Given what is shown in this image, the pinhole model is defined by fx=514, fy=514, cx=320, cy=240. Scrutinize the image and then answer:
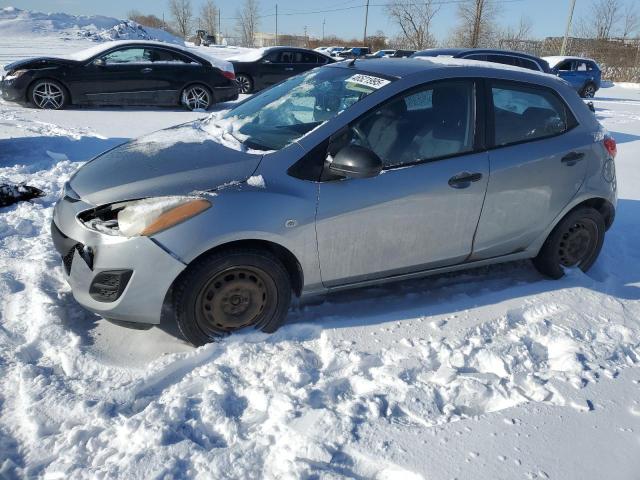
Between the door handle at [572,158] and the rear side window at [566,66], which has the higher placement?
the door handle at [572,158]

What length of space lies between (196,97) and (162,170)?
819cm

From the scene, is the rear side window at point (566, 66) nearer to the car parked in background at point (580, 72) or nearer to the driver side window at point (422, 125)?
the car parked in background at point (580, 72)

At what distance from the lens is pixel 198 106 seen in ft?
34.8

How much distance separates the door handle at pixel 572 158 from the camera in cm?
366

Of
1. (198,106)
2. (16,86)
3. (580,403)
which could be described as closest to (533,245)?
(580,403)

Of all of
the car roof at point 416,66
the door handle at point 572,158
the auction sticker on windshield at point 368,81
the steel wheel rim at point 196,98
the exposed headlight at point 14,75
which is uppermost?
the car roof at point 416,66

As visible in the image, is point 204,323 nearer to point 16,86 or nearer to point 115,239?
point 115,239

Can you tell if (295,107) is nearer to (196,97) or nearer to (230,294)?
(230,294)

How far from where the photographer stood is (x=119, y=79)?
32.2ft

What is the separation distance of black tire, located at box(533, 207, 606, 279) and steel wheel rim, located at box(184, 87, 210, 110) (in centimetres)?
829

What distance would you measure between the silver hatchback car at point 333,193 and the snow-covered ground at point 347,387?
0.87ft

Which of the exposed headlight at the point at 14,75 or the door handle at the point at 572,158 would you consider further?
the exposed headlight at the point at 14,75

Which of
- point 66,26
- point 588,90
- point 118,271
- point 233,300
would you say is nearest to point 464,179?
point 233,300

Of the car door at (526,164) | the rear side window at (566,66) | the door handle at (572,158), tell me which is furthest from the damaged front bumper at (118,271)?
the rear side window at (566,66)
